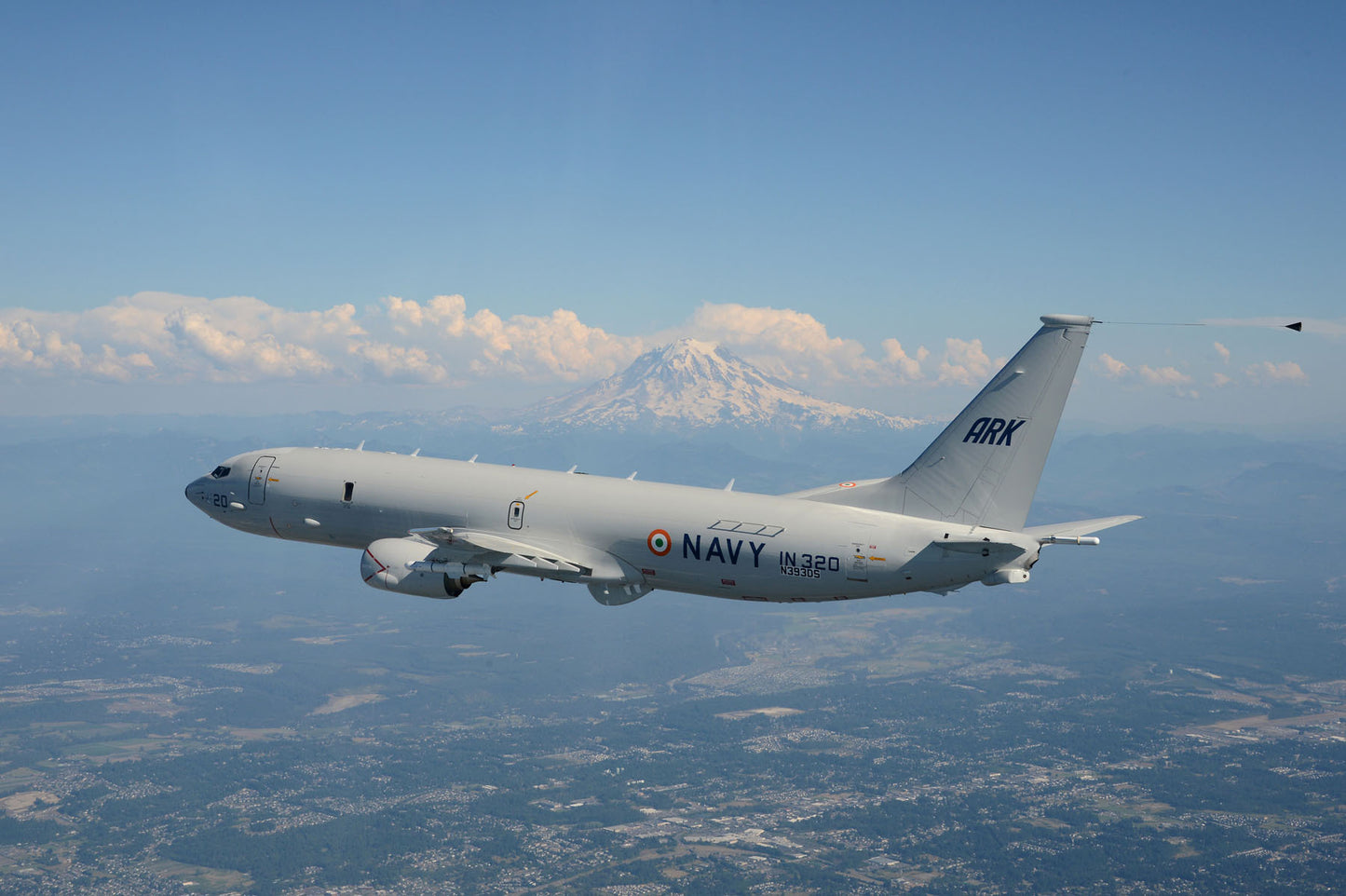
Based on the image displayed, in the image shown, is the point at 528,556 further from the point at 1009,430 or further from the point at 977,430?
the point at 1009,430

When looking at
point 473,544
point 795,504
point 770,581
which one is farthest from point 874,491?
point 473,544

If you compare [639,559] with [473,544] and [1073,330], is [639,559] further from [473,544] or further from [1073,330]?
[1073,330]

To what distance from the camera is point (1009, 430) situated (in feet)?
114

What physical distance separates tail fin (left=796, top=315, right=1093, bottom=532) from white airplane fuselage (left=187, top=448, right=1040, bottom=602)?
1.00 metres

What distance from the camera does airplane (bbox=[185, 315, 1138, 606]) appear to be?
112 feet

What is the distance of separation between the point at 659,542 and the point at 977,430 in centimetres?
1334

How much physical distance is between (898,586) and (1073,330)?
11329 mm

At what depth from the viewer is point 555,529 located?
4044 centimetres

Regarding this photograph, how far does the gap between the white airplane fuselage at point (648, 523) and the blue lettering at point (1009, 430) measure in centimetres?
344

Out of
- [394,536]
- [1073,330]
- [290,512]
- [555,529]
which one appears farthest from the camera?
[290,512]

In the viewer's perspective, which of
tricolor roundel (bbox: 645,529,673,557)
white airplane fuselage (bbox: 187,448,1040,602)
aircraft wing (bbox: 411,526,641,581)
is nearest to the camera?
white airplane fuselage (bbox: 187,448,1040,602)

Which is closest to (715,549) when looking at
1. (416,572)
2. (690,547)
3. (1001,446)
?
(690,547)

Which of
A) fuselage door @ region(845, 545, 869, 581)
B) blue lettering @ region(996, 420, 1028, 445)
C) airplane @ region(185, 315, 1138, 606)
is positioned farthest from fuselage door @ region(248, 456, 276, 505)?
blue lettering @ region(996, 420, 1028, 445)

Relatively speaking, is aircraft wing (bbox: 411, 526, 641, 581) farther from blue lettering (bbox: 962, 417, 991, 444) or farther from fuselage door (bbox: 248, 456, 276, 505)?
blue lettering (bbox: 962, 417, 991, 444)
